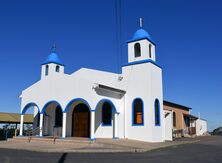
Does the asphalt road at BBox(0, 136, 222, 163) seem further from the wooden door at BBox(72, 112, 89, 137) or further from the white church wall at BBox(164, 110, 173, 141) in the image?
the white church wall at BBox(164, 110, 173, 141)

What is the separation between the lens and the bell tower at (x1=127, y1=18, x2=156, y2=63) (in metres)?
20.0

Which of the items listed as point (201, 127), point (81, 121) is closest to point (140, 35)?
point (81, 121)

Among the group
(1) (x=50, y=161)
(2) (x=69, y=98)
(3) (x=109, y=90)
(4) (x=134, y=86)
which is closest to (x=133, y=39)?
(4) (x=134, y=86)

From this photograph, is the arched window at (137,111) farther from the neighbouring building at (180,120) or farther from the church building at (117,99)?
the neighbouring building at (180,120)

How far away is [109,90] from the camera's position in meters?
18.1

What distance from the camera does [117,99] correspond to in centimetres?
1958

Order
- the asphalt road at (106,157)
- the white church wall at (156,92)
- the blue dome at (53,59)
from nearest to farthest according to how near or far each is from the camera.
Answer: the asphalt road at (106,157) < the white church wall at (156,92) < the blue dome at (53,59)

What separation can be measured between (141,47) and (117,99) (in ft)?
15.0

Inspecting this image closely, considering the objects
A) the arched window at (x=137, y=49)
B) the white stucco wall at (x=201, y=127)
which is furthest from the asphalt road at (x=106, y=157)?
the white stucco wall at (x=201, y=127)

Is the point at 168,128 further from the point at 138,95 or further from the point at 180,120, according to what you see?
the point at 180,120

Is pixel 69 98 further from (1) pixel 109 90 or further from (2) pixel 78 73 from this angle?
(2) pixel 78 73

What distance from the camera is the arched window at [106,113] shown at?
64.5 ft

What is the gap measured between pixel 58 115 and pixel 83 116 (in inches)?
115

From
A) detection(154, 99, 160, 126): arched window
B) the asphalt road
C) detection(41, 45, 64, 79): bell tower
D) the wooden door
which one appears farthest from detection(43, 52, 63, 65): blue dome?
the asphalt road
